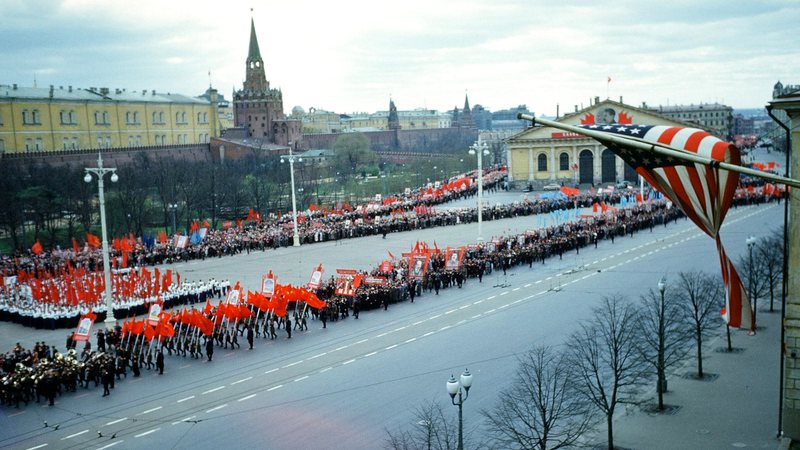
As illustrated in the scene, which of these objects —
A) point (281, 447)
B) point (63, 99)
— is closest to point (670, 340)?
point (281, 447)

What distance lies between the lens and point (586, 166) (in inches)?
3364

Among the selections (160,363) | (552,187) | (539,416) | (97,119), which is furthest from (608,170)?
(539,416)

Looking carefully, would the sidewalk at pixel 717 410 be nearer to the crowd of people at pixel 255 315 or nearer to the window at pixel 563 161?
the crowd of people at pixel 255 315

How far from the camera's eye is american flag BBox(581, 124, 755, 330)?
33.5 ft

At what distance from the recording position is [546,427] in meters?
14.6

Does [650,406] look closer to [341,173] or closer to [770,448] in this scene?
[770,448]

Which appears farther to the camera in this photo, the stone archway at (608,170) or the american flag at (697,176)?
the stone archway at (608,170)

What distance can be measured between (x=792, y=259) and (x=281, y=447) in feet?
38.2

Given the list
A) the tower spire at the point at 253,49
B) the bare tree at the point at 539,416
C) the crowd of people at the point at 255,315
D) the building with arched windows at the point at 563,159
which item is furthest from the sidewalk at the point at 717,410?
the tower spire at the point at 253,49

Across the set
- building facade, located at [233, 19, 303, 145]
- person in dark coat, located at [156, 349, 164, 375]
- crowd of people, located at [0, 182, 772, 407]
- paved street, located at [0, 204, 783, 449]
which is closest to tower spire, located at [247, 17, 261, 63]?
building facade, located at [233, 19, 303, 145]

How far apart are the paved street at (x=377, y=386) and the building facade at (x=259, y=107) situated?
10567 centimetres

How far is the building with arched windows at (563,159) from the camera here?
83.9 m

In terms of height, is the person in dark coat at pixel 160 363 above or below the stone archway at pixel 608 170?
below

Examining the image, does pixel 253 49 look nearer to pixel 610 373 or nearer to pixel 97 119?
pixel 97 119
